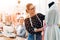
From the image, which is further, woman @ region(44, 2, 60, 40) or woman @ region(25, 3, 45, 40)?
woman @ region(25, 3, 45, 40)

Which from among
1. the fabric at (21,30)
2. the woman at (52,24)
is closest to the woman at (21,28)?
the fabric at (21,30)

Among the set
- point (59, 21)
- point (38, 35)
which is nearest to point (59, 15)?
point (59, 21)

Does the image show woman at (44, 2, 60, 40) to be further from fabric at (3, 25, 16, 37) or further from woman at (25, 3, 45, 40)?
fabric at (3, 25, 16, 37)

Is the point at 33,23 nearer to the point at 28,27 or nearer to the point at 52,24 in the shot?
the point at 28,27

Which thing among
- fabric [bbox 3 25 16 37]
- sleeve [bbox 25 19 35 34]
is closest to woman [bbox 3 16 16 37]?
fabric [bbox 3 25 16 37]

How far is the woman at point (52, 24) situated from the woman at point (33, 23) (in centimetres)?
10

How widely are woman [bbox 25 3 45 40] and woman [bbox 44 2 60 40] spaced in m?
0.10

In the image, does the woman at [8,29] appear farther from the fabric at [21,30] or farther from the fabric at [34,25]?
the fabric at [34,25]

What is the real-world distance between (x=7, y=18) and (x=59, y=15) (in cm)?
56

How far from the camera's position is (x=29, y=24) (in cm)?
163

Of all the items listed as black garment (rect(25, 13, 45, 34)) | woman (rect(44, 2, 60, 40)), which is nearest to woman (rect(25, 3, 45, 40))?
black garment (rect(25, 13, 45, 34))

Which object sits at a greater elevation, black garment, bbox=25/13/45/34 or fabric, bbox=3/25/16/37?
black garment, bbox=25/13/45/34

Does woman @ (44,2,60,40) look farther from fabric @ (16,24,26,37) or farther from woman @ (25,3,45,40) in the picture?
fabric @ (16,24,26,37)

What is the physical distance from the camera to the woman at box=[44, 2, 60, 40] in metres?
1.51
